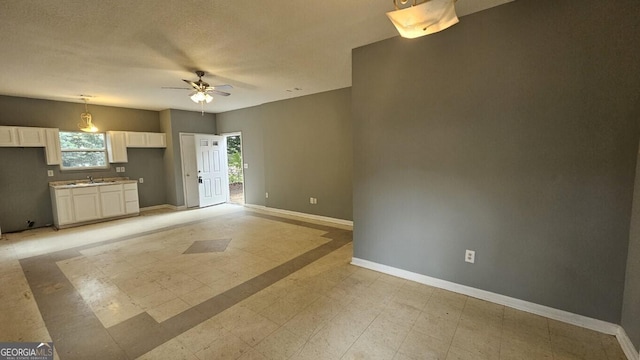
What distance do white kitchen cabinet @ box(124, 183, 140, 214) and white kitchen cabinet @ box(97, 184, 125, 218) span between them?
0.08 m

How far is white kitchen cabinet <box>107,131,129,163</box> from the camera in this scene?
5.87 m

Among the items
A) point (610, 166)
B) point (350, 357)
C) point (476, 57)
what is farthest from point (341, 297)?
point (476, 57)

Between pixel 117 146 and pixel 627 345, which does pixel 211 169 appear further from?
pixel 627 345

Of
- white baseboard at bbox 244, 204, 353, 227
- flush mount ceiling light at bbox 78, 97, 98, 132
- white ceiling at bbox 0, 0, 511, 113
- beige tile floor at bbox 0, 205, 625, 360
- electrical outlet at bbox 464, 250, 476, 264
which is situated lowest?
beige tile floor at bbox 0, 205, 625, 360

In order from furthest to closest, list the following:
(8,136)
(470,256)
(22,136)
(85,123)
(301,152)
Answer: (301,152) → (85,123) → (22,136) → (8,136) → (470,256)

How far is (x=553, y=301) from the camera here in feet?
7.21

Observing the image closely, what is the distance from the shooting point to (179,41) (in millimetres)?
2703

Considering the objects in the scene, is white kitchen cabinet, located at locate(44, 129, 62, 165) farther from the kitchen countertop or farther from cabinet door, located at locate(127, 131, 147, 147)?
cabinet door, located at locate(127, 131, 147, 147)

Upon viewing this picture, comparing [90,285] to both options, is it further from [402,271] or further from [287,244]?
[402,271]

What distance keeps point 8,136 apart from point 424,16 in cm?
691

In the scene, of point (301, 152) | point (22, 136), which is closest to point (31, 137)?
point (22, 136)

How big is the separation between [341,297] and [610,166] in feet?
7.94

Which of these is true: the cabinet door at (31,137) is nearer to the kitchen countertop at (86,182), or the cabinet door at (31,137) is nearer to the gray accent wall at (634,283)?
the kitchen countertop at (86,182)

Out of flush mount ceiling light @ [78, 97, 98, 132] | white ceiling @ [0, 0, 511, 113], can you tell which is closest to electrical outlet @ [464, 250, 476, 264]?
white ceiling @ [0, 0, 511, 113]
